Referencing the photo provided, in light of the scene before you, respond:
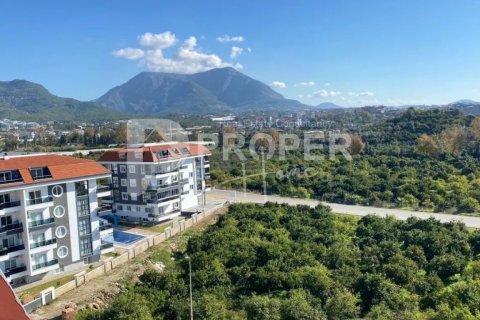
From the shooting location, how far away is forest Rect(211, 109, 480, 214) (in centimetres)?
3375

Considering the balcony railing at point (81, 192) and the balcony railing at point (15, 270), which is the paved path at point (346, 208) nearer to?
the balcony railing at point (81, 192)

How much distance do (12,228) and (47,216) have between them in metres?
1.57


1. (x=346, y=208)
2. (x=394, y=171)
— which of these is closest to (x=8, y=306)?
(x=346, y=208)

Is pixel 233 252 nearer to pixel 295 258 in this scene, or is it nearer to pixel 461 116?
pixel 295 258

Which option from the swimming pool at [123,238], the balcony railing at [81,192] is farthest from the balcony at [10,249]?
the swimming pool at [123,238]

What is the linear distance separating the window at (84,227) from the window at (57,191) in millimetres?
1768

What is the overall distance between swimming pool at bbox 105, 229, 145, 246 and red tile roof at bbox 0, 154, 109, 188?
186 inches

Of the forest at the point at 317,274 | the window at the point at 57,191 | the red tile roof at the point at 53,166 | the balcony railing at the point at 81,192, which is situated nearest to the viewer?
the forest at the point at 317,274

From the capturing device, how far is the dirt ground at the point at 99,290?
16453 mm

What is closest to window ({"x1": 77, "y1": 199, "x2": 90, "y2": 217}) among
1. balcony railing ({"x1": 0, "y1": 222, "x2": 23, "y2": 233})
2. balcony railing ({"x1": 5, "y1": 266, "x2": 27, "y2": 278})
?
balcony railing ({"x1": 0, "y1": 222, "x2": 23, "y2": 233})

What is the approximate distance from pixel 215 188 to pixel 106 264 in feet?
70.1

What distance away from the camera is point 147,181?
28562 mm

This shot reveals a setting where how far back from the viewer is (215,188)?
4147cm

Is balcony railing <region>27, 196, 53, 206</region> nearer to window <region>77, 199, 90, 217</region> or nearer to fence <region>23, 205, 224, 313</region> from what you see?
window <region>77, 199, 90, 217</region>
